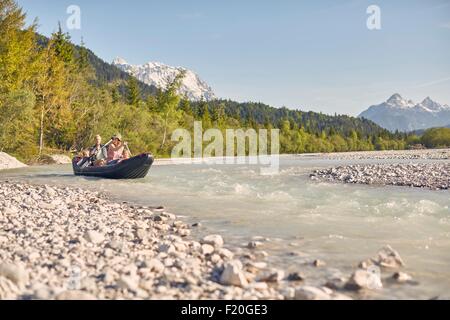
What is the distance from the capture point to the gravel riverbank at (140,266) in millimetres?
4496

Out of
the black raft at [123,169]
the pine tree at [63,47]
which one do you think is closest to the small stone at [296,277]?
the black raft at [123,169]

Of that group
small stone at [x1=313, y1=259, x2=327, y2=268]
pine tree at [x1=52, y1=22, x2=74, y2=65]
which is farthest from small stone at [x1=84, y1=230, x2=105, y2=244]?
pine tree at [x1=52, y1=22, x2=74, y2=65]

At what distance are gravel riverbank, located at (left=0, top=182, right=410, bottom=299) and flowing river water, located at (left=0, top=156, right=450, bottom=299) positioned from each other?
0.33 meters

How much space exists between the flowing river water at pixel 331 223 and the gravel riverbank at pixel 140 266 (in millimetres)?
330

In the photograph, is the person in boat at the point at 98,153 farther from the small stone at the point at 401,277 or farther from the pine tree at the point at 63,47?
the pine tree at the point at 63,47

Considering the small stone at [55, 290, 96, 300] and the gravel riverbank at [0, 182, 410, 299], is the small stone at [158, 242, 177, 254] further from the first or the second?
the small stone at [55, 290, 96, 300]

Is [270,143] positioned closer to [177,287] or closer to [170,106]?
[170,106]

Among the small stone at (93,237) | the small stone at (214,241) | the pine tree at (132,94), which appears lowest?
the small stone at (214,241)

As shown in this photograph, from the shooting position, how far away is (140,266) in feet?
17.5

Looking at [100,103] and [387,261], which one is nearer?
[387,261]

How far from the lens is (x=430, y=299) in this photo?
4.61 meters

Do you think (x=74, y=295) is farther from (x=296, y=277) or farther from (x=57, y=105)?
(x=57, y=105)

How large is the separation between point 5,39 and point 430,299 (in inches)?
1491
